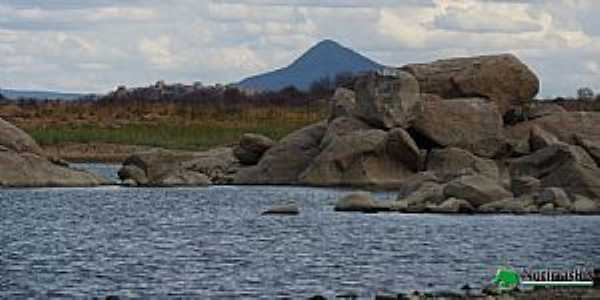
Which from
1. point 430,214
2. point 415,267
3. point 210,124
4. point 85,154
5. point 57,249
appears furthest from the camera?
point 210,124

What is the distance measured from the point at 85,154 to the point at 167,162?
3211 centimetres

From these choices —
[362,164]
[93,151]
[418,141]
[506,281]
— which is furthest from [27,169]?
[506,281]

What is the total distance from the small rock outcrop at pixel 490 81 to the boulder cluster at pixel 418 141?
0.19 feet

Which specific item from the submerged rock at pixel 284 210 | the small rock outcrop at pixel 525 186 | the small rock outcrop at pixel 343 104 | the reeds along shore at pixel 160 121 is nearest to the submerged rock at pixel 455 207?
the small rock outcrop at pixel 525 186

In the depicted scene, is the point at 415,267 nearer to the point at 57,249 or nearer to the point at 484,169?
the point at 57,249

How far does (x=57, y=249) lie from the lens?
144 feet

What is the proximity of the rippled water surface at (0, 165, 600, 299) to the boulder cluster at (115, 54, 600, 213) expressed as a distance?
24.9 feet

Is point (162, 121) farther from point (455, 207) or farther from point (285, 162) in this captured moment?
point (455, 207)

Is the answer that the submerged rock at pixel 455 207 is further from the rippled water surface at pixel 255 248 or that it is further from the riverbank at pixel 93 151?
the riverbank at pixel 93 151

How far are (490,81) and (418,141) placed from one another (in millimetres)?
6159

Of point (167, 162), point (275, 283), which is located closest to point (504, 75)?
point (167, 162)

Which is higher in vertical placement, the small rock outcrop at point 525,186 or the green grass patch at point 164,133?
the green grass patch at point 164,133

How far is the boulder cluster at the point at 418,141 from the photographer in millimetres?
70562

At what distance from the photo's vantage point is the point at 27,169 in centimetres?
7462
